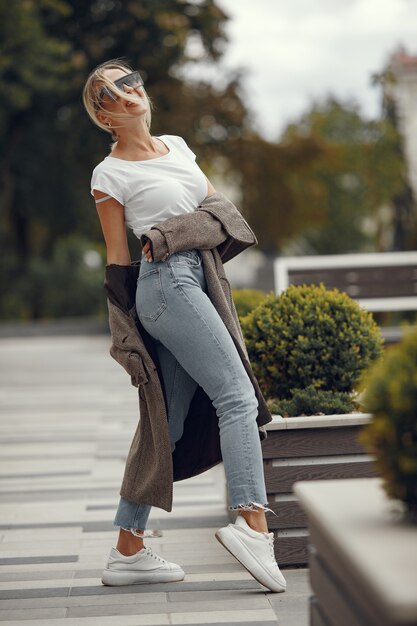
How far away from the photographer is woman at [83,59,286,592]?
3.96m

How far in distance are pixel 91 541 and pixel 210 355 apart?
5.12 feet

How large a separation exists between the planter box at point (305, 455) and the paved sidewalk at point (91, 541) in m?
0.28

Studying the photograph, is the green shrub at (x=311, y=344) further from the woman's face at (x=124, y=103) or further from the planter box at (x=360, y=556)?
the planter box at (x=360, y=556)

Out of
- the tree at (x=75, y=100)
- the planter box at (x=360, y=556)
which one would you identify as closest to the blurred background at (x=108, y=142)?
the tree at (x=75, y=100)

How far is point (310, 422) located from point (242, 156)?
2412 cm

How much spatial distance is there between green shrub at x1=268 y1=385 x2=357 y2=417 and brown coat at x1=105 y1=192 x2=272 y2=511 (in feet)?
1.60

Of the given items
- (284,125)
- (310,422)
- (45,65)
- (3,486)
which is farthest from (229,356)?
(284,125)

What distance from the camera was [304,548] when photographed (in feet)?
14.5

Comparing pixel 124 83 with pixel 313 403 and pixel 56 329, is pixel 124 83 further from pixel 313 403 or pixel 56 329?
pixel 56 329

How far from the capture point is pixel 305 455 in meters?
4.46

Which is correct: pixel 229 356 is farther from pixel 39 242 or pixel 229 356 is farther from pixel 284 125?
pixel 284 125

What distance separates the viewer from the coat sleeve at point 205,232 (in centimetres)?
396

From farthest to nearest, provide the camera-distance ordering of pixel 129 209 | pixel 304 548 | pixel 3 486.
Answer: pixel 3 486
pixel 304 548
pixel 129 209

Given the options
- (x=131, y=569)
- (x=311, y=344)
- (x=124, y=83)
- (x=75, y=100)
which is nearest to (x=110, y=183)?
(x=124, y=83)
